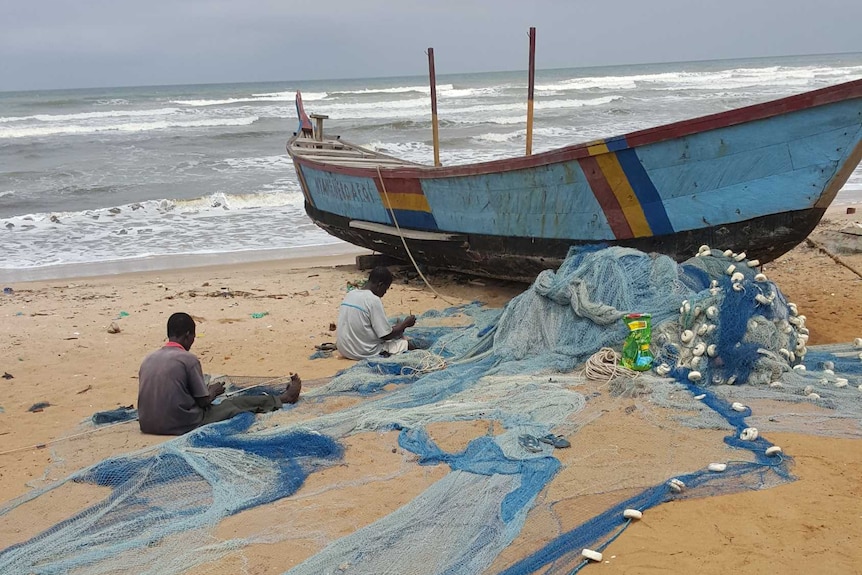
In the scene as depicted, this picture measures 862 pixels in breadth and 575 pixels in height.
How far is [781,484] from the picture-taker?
3.64 metres

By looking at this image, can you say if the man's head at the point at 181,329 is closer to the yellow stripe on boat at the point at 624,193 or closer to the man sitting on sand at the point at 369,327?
the man sitting on sand at the point at 369,327

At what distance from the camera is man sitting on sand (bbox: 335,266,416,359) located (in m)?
6.34

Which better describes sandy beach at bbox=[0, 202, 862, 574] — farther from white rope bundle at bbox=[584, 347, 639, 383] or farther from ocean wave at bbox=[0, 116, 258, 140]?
ocean wave at bbox=[0, 116, 258, 140]

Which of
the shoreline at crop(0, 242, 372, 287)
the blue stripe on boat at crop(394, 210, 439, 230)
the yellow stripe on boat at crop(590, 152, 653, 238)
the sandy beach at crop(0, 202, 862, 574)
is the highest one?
the yellow stripe on boat at crop(590, 152, 653, 238)

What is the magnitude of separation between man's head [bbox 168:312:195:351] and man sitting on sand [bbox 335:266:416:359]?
1.68 meters

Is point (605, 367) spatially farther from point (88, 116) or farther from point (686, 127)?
point (88, 116)

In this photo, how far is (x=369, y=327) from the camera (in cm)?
642

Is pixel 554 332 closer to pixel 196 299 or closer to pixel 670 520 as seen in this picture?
pixel 670 520

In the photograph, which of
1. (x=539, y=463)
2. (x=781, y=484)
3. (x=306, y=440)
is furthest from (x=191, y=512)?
(x=781, y=484)

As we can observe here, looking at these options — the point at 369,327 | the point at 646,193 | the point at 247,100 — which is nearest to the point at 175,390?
the point at 369,327

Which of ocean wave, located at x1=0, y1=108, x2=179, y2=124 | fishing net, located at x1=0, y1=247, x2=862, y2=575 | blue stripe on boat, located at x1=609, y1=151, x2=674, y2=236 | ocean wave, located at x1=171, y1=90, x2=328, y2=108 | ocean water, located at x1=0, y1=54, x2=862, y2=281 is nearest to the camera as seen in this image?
fishing net, located at x1=0, y1=247, x2=862, y2=575

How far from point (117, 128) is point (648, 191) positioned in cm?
3253

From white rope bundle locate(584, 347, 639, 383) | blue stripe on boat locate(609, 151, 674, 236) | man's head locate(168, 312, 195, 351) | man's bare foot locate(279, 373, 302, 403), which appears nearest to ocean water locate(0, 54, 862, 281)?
blue stripe on boat locate(609, 151, 674, 236)

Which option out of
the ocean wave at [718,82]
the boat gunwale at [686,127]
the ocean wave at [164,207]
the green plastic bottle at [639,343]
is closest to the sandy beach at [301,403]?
the green plastic bottle at [639,343]
